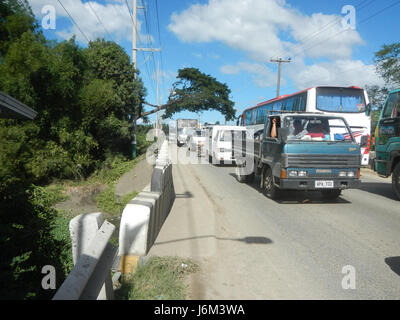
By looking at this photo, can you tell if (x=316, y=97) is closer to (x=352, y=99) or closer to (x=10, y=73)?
(x=352, y=99)

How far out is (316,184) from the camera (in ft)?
25.1

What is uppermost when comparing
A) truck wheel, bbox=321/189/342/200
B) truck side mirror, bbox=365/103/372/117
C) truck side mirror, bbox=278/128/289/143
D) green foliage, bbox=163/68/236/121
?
green foliage, bbox=163/68/236/121

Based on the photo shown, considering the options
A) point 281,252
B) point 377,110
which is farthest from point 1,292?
point 377,110

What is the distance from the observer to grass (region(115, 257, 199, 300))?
3.48m

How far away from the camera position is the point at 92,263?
240 centimetres

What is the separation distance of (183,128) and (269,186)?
32562mm

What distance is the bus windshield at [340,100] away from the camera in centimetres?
1446

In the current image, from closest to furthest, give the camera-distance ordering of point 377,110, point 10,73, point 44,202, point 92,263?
point 92,263 < point 44,202 < point 10,73 < point 377,110

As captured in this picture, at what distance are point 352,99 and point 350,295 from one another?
13.0 m

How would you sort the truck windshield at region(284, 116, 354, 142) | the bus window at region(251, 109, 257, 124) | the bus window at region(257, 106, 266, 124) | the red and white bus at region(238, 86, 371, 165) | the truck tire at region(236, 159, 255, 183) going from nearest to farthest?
the truck windshield at region(284, 116, 354, 142), the truck tire at region(236, 159, 255, 183), the red and white bus at region(238, 86, 371, 165), the bus window at region(257, 106, 266, 124), the bus window at region(251, 109, 257, 124)

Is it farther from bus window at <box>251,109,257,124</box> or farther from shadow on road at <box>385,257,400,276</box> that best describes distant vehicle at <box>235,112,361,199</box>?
bus window at <box>251,109,257,124</box>

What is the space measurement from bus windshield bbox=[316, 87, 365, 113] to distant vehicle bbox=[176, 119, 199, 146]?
24872 millimetres

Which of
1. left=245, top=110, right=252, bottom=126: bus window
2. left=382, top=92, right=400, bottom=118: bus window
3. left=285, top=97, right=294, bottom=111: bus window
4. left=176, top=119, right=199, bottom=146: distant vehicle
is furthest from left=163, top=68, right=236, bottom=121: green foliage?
left=382, top=92, right=400, bottom=118: bus window

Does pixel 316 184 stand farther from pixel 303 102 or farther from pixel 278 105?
pixel 278 105
